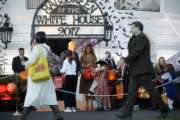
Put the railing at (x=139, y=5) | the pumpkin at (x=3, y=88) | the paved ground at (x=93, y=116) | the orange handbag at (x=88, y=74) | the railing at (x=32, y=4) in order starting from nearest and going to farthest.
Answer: the paved ground at (x=93, y=116), the pumpkin at (x=3, y=88), the orange handbag at (x=88, y=74), the railing at (x=32, y=4), the railing at (x=139, y=5)

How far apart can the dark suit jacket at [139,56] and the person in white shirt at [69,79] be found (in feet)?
12.7

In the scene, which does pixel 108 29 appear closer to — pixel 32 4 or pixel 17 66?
pixel 32 4

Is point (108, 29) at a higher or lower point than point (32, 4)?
lower

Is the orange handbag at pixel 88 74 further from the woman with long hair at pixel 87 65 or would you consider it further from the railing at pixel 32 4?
the railing at pixel 32 4

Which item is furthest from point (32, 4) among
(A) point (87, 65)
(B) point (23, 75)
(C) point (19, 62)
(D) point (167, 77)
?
(D) point (167, 77)

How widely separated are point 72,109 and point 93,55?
1744mm

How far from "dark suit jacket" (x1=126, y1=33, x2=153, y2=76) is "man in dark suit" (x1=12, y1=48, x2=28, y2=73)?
492 centimetres

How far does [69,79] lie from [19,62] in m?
1.53

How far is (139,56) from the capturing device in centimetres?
1485

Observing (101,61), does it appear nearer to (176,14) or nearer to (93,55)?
(93,55)

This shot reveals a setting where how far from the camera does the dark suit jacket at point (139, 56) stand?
580 inches

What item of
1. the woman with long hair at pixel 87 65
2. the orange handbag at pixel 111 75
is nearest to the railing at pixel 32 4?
the woman with long hair at pixel 87 65

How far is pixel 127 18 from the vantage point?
21.1m

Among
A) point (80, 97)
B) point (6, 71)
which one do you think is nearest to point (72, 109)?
point (80, 97)
